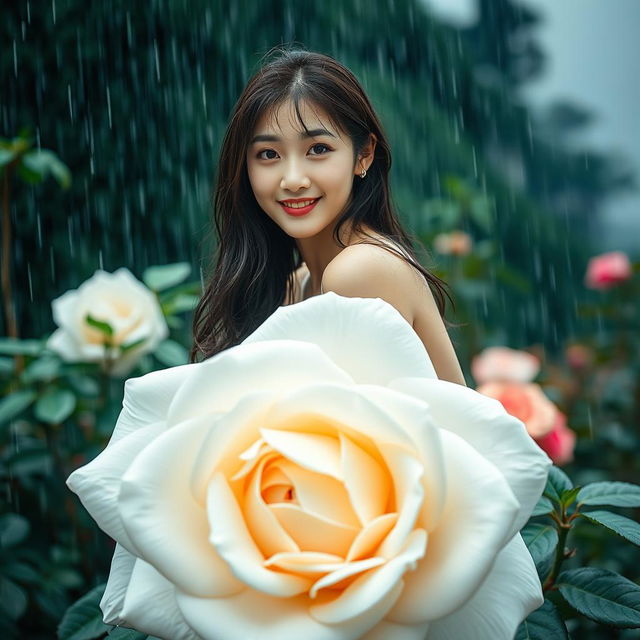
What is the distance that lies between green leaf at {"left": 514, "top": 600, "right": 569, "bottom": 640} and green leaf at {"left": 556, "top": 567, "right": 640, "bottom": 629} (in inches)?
1.2

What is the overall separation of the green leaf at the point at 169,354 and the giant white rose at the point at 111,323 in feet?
0.07

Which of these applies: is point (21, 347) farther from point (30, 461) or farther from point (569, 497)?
point (569, 497)

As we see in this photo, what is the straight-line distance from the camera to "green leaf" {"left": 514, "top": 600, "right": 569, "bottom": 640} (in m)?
0.88

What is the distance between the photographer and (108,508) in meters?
0.70

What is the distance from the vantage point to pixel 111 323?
1907 mm

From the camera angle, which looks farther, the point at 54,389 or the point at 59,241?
the point at 59,241

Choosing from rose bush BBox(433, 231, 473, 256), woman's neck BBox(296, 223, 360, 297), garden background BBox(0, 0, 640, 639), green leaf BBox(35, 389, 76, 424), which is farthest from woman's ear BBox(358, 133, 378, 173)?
rose bush BBox(433, 231, 473, 256)

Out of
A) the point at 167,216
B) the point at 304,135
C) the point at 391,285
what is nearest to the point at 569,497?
the point at 391,285

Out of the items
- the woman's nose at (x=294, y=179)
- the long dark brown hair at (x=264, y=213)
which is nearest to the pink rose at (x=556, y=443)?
the long dark brown hair at (x=264, y=213)

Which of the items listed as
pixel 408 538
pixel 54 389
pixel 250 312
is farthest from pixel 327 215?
pixel 54 389

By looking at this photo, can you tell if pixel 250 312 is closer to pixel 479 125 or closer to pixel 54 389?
pixel 54 389

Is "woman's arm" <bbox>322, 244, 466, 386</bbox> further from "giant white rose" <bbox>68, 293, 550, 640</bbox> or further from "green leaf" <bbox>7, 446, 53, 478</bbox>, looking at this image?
"green leaf" <bbox>7, 446, 53, 478</bbox>

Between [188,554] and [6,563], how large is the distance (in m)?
1.35

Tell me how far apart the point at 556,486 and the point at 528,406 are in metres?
0.97
